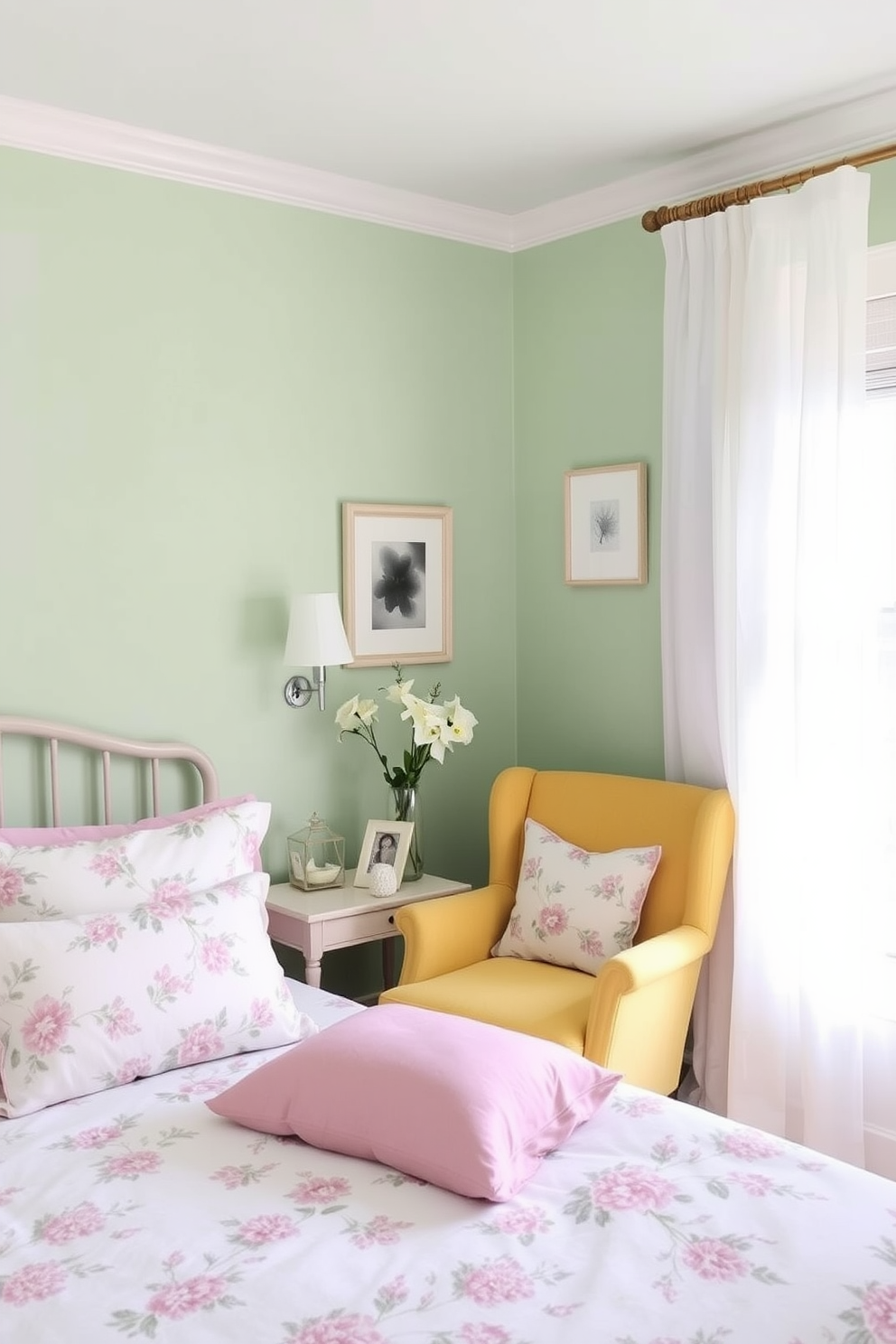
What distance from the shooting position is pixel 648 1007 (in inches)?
119

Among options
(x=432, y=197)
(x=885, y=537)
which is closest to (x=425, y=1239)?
(x=885, y=537)

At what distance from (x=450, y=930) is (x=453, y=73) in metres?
2.13

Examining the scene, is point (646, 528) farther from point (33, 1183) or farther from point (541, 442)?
point (33, 1183)

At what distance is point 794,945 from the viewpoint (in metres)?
3.16

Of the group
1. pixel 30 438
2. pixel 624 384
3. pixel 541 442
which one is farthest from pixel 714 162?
pixel 30 438

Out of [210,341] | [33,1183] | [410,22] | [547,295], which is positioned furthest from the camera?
[547,295]

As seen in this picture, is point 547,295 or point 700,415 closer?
point 700,415

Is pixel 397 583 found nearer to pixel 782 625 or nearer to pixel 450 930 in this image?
pixel 450 930

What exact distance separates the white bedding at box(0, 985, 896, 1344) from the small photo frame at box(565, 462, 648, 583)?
1.88 m

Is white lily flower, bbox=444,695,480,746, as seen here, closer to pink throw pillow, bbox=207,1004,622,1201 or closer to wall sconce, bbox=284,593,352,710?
wall sconce, bbox=284,593,352,710

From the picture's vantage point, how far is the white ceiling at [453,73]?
253cm

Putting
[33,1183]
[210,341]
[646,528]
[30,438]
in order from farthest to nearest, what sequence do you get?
[646,528], [210,341], [30,438], [33,1183]

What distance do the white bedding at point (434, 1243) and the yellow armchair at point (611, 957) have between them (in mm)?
695

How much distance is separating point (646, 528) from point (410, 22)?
159 cm
